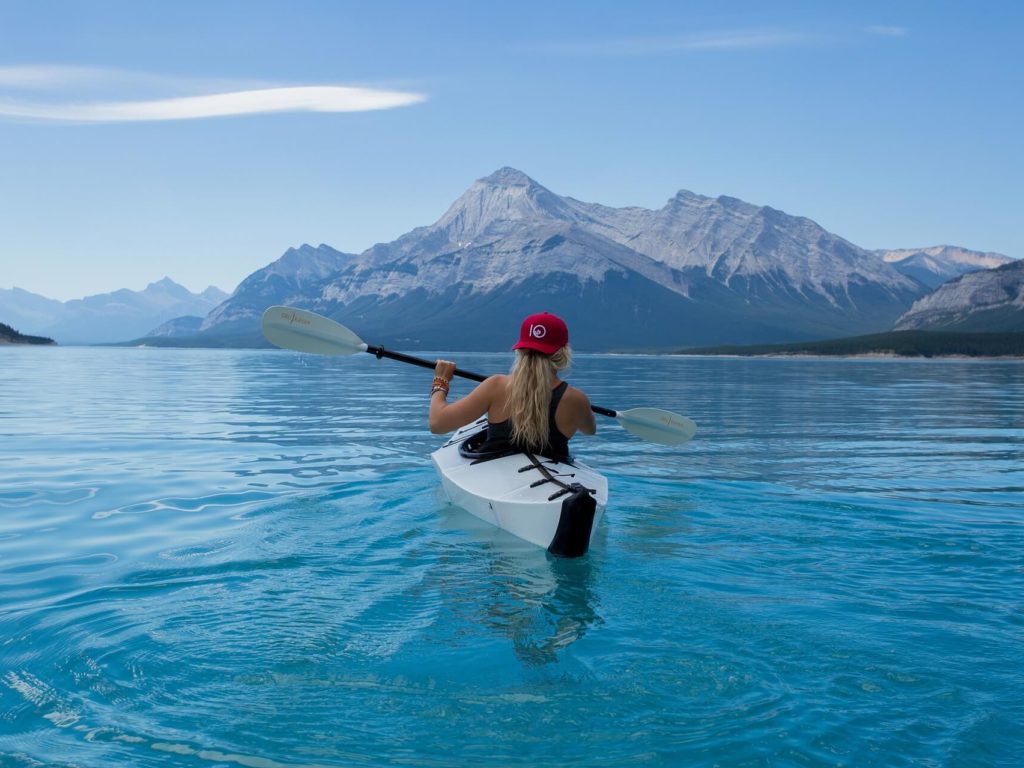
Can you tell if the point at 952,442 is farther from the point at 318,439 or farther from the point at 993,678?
the point at 993,678

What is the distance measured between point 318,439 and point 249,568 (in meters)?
13.1

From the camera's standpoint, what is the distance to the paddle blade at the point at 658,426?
13.9 metres

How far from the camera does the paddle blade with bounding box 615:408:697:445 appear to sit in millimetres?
13914

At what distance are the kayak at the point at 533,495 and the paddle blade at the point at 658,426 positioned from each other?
3.71 m

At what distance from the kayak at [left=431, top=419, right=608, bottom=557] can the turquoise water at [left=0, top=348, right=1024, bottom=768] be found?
0.26 m

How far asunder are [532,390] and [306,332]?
5.67m

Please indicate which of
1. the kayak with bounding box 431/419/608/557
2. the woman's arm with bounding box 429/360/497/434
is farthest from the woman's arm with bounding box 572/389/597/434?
the woman's arm with bounding box 429/360/497/434

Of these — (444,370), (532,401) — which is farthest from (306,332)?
(532,401)

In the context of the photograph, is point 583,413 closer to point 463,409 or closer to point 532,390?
point 532,390

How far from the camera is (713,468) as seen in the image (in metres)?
16.6

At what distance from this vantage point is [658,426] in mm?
14047

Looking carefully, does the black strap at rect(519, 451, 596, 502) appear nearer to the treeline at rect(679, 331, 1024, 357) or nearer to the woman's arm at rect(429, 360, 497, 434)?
the woman's arm at rect(429, 360, 497, 434)

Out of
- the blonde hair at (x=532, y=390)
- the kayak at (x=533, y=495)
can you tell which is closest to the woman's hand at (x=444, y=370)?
the blonde hair at (x=532, y=390)

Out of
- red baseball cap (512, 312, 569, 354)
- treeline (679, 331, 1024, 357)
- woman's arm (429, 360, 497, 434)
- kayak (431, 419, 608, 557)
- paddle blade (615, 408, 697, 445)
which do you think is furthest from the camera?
treeline (679, 331, 1024, 357)
